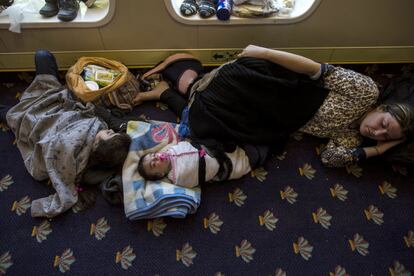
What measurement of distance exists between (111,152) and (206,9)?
0.78m

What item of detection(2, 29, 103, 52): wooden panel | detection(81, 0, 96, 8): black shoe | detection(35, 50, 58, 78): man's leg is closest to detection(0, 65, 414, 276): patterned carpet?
detection(35, 50, 58, 78): man's leg

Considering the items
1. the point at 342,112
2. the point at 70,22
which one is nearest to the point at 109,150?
the point at 70,22

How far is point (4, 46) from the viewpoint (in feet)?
4.79

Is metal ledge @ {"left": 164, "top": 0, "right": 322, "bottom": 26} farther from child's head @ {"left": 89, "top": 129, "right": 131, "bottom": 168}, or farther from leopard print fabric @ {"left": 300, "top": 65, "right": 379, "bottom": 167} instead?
child's head @ {"left": 89, "top": 129, "right": 131, "bottom": 168}

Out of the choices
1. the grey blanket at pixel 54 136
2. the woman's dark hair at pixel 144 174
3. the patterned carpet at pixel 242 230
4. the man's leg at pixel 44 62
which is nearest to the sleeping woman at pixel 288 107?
the patterned carpet at pixel 242 230

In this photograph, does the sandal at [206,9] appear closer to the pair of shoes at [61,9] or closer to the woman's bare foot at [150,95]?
the woman's bare foot at [150,95]

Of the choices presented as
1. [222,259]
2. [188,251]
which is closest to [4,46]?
[188,251]

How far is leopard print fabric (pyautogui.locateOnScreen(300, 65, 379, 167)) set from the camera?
1.28 meters

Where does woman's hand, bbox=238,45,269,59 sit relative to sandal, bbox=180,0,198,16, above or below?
below

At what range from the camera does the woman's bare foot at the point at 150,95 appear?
4.84 feet

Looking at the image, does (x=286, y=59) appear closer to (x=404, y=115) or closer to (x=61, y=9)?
(x=404, y=115)

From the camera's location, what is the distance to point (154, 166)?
3.85ft

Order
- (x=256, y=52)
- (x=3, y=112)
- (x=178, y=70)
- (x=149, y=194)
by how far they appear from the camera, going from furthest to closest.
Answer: (x=178, y=70) → (x=3, y=112) → (x=256, y=52) → (x=149, y=194)

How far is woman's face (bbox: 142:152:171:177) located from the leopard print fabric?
69 centimetres
